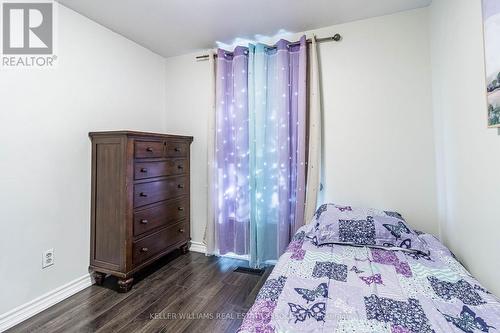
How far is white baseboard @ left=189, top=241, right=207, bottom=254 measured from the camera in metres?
3.02

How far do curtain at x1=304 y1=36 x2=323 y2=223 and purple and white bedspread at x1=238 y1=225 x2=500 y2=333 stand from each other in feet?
2.61

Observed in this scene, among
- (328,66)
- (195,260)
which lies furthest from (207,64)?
(195,260)

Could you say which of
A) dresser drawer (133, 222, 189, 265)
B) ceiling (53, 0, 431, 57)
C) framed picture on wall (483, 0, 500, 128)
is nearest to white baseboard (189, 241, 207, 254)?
dresser drawer (133, 222, 189, 265)

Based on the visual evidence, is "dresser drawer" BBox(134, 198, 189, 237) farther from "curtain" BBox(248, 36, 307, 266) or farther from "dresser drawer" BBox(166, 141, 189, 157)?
"curtain" BBox(248, 36, 307, 266)

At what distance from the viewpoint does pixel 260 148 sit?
8.58 feet

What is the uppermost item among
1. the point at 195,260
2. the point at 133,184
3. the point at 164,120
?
the point at 164,120

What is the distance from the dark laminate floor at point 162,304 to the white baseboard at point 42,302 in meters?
0.05

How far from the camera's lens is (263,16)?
7.46 ft

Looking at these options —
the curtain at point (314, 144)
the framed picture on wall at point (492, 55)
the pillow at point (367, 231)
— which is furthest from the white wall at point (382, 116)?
the framed picture on wall at point (492, 55)

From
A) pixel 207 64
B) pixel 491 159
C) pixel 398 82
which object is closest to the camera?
pixel 491 159

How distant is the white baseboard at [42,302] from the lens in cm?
172

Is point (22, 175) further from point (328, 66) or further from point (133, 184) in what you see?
point (328, 66)

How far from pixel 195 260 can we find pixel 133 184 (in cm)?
114

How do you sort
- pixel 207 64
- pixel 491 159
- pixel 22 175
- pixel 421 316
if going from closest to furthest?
pixel 421 316
pixel 491 159
pixel 22 175
pixel 207 64
